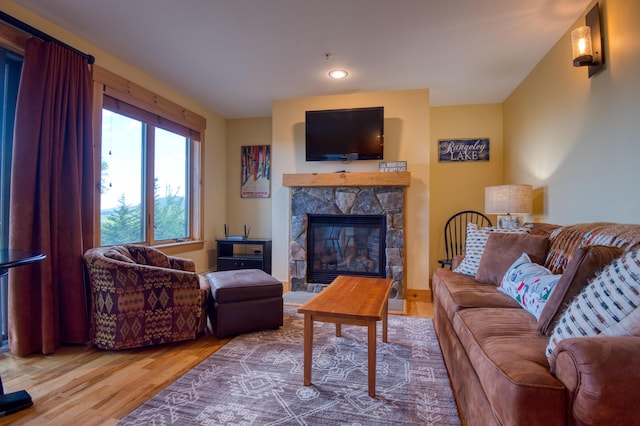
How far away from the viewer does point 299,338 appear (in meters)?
2.58

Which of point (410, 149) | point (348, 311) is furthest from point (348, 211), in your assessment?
point (348, 311)

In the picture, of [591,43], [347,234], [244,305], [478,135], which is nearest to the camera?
[591,43]

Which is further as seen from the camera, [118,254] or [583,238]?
[118,254]

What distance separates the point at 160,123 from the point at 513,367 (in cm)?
392

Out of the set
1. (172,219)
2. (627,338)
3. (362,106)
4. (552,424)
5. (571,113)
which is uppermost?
(362,106)

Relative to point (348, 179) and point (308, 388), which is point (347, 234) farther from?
point (308, 388)

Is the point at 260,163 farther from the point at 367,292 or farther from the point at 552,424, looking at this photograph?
the point at 552,424

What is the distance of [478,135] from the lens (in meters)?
4.34

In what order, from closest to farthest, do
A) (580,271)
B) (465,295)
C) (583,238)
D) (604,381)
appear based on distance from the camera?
(604,381) < (580,271) < (583,238) < (465,295)

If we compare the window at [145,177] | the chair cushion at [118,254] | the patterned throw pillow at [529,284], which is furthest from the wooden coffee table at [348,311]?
the window at [145,177]

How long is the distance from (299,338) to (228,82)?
2.88 m

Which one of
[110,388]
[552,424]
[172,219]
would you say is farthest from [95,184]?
[552,424]

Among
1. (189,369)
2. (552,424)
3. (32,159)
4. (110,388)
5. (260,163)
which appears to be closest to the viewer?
(552,424)

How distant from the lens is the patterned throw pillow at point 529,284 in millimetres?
1660
